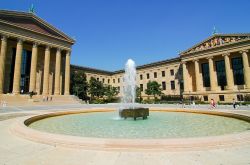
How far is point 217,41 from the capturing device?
147 feet

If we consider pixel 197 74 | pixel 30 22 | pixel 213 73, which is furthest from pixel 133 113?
pixel 30 22

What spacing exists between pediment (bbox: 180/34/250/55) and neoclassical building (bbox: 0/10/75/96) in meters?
36.2

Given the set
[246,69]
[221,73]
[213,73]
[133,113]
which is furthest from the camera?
[221,73]

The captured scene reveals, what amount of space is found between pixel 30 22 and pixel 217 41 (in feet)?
157

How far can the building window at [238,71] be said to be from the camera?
42.9 m

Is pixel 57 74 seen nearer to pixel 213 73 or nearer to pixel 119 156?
pixel 213 73

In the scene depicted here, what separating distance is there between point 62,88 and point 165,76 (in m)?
33.9

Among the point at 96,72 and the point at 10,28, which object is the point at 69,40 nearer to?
the point at 10,28

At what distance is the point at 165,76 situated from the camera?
5959cm

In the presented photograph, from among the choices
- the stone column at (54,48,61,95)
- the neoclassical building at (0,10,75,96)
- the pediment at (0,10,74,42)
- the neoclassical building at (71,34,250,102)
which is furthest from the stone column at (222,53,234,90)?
the stone column at (54,48,61,95)

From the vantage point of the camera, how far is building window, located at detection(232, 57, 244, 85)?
42934mm

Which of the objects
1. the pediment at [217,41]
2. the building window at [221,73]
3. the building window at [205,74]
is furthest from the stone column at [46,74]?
the building window at [221,73]

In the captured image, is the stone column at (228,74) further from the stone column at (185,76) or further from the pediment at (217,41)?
the stone column at (185,76)

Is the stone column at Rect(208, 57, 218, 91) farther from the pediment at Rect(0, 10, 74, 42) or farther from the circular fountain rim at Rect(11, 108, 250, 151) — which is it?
the circular fountain rim at Rect(11, 108, 250, 151)
